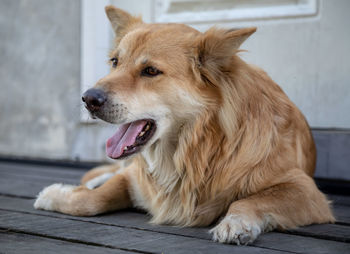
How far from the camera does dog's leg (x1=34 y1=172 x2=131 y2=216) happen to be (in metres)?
2.39

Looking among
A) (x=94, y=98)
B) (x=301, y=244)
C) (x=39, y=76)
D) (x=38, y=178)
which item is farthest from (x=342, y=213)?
(x=39, y=76)

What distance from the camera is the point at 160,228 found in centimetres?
220

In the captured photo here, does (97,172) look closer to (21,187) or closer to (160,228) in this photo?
(21,187)

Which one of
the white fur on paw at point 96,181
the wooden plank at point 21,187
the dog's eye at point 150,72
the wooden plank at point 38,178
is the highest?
the dog's eye at point 150,72

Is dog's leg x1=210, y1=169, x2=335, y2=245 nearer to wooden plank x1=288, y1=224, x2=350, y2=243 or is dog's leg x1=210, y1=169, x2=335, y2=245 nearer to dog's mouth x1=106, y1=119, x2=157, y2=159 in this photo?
wooden plank x1=288, y1=224, x2=350, y2=243

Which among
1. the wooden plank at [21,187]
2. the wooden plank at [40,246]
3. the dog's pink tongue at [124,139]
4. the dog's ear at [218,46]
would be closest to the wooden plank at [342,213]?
the dog's ear at [218,46]

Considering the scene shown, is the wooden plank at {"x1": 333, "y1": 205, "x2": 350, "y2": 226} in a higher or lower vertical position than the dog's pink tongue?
lower

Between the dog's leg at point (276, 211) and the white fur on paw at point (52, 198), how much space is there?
2.89ft

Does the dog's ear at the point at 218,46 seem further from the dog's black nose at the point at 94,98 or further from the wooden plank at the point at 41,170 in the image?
the wooden plank at the point at 41,170

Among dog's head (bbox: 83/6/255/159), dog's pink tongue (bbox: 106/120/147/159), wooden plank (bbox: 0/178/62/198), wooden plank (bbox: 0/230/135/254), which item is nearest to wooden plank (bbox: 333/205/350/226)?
dog's head (bbox: 83/6/255/159)

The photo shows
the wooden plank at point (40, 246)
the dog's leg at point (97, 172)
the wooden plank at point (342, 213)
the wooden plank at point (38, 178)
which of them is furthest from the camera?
the wooden plank at point (38, 178)

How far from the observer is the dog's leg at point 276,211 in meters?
1.90

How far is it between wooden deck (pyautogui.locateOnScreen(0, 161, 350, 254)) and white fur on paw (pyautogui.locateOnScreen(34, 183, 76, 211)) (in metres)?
0.05

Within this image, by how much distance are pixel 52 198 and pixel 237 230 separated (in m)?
1.09
